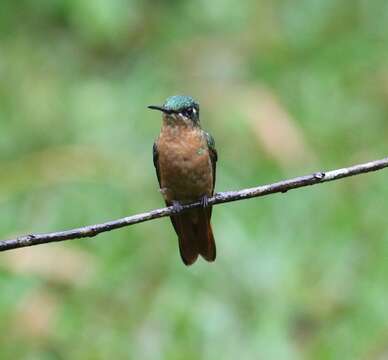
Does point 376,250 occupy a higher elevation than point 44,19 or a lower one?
lower

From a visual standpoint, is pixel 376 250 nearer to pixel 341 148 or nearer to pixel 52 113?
pixel 341 148

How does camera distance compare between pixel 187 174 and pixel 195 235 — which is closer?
pixel 187 174

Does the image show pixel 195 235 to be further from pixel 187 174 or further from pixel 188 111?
pixel 188 111

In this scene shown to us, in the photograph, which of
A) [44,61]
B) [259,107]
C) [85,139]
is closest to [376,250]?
[259,107]

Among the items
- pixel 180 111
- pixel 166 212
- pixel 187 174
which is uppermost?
pixel 180 111

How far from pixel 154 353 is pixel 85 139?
6.14 ft

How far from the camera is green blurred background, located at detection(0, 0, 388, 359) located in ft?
17.5

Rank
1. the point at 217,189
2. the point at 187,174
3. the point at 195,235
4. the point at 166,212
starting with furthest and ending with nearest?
the point at 217,189 → the point at 195,235 → the point at 187,174 → the point at 166,212

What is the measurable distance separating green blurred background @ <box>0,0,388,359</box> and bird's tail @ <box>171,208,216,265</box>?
28 centimetres

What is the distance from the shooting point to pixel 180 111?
17.5 ft

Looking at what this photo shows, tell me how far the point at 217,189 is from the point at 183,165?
25.4 inches

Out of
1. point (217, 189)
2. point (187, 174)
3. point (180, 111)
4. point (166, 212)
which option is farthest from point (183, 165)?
point (166, 212)

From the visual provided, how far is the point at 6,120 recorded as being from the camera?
6996mm

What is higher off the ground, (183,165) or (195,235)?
(183,165)
